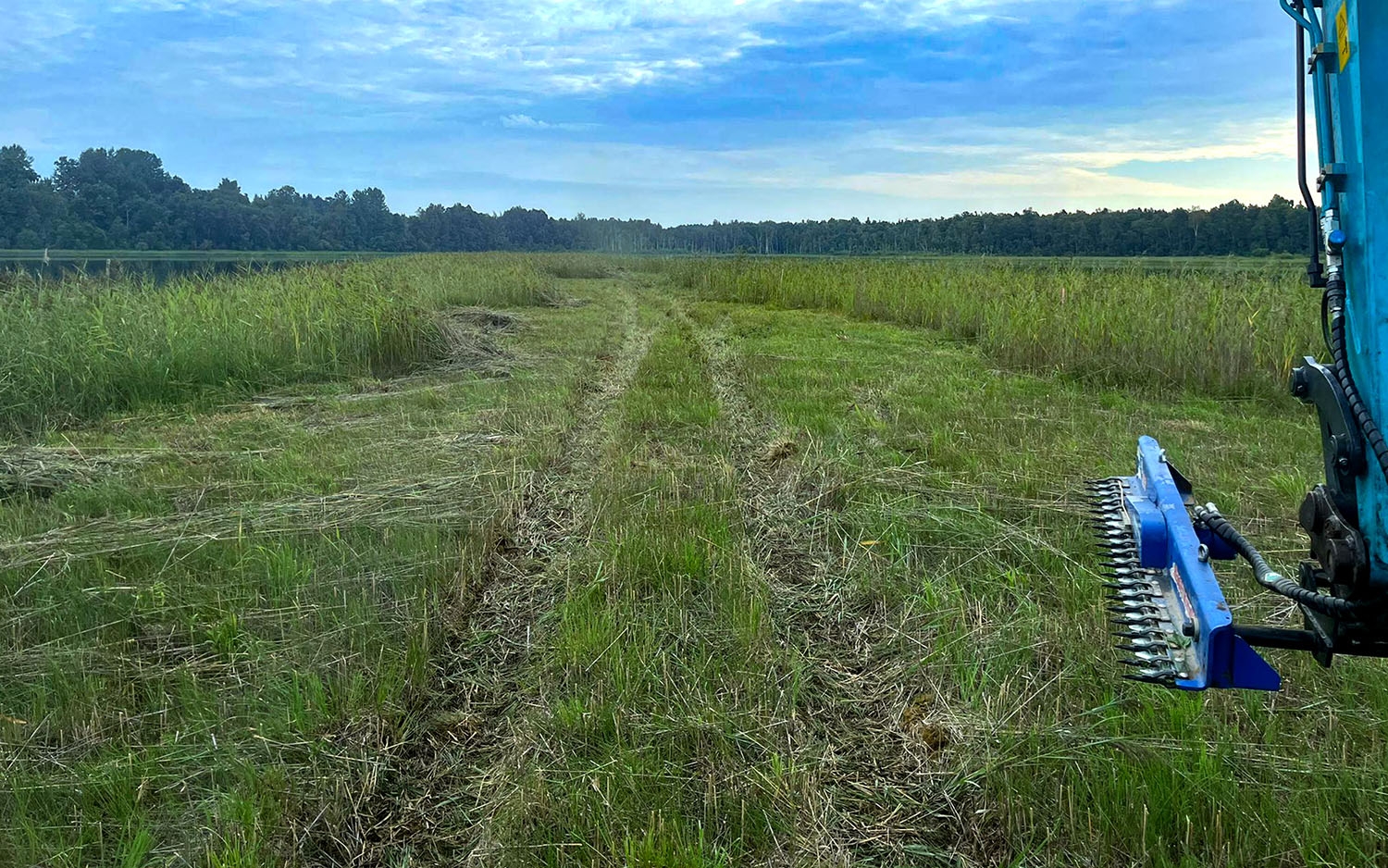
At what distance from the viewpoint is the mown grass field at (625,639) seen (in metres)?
2.06

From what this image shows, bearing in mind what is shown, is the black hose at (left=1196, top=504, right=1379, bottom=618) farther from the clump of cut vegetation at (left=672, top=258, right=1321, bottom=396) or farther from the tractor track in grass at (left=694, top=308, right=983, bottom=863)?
the clump of cut vegetation at (left=672, top=258, right=1321, bottom=396)

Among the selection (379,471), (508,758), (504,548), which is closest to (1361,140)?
(508,758)

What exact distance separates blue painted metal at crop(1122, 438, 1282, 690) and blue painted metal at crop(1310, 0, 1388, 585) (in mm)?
273

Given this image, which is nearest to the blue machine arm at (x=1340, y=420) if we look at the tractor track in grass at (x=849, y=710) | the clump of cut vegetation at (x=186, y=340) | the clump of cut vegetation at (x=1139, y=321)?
the tractor track in grass at (x=849, y=710)

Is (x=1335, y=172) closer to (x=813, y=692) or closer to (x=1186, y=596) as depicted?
(x=1186, y=596)

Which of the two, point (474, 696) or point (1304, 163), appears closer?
point (1304, 163)

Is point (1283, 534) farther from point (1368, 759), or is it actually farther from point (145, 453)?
point (145, 453)

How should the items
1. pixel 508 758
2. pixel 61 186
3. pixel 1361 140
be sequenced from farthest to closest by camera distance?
pixel 61 186, pixel 508 758, pixel 1361 140

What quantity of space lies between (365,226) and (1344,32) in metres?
49.3

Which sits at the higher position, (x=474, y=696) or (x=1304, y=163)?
(x=1304, y=163)

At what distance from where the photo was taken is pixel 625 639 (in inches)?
117

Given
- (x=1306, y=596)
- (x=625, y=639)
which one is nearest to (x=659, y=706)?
(x=625, y=639)

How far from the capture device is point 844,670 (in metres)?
2.87

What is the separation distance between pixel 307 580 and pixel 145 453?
9.33 ft
